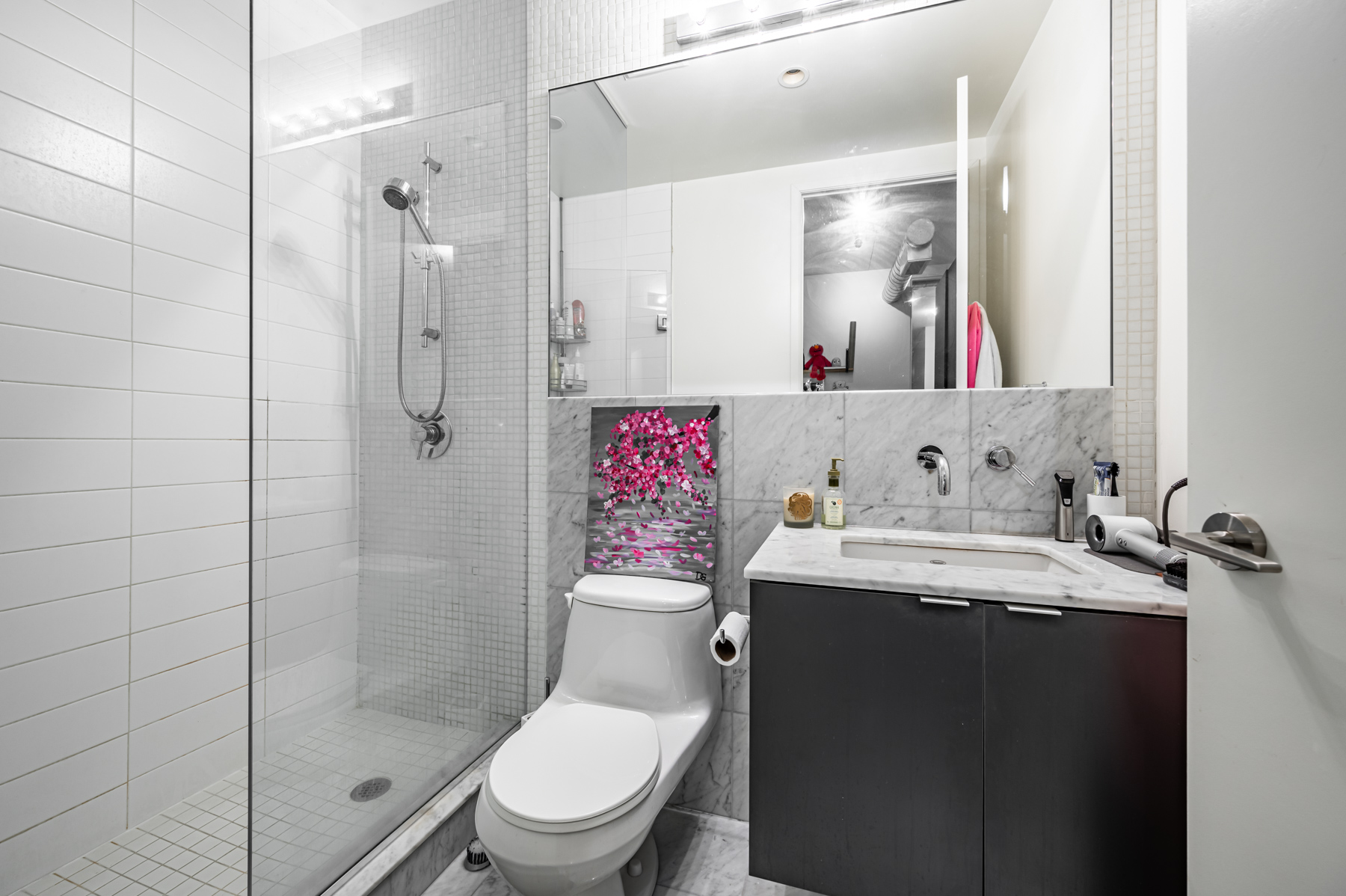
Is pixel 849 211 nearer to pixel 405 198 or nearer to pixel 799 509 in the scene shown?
pixel 799 509

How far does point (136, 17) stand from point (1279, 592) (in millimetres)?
2626

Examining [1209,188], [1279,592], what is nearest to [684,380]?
[1209,188]

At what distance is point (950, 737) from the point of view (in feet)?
3.24

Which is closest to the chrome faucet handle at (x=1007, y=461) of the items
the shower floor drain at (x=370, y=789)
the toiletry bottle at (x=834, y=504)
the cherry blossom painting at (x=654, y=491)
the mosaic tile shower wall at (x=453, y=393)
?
the toiletry bottle at (x=834, y=504)

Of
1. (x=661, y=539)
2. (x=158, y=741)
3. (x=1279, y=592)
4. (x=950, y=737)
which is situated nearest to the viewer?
(x=1279, y=592)

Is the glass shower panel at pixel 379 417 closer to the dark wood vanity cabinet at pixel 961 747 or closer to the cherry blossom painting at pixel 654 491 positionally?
the cherry blossom painting at pixel 654 491

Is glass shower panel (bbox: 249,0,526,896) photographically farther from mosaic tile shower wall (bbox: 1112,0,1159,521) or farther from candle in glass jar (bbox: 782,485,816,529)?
mosaic tile shower wall (bbox: 1112,0,1159,521)

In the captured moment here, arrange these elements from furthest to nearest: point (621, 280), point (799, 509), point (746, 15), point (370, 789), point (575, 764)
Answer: point (621, 280)
point (746, 15)
point (799, 509)
point (370, 789)
point (575, 764)

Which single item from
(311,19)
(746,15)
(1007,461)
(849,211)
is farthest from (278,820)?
(746,15)

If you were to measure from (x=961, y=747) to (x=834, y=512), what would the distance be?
0.62m

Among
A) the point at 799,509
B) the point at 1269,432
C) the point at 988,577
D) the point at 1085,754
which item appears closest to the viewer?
the point at 1269,432

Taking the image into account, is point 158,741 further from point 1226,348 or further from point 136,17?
point 1226,348

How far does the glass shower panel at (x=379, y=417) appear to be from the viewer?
105 centimetres

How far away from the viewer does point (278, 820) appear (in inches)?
41.3
